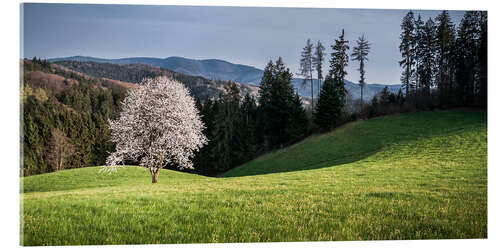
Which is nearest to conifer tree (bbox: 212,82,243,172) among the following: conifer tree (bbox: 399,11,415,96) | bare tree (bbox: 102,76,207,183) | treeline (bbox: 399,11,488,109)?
bare tree (bbox: 102,76,207,183)

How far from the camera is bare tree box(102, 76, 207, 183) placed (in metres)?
11.7

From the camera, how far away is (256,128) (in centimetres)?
3472

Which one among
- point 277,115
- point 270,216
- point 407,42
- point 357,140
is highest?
point 407,42

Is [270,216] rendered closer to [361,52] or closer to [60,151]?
[361,52]

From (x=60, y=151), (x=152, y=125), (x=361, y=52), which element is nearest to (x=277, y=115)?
(x=361, y=52)

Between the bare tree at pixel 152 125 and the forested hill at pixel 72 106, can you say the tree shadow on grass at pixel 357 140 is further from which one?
the forested hill at pixel 72 106

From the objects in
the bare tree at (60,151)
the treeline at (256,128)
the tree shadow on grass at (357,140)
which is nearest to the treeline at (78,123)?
the bare tree at (60,151)

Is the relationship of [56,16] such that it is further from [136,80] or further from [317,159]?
[317,159]

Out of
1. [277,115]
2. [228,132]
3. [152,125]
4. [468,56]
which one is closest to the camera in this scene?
[468,56]

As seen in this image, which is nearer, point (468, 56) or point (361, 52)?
point (468, 56)

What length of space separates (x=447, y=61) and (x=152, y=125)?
49.2 ft

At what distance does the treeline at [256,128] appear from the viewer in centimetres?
3219

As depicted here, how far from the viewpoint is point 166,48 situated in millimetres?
9031

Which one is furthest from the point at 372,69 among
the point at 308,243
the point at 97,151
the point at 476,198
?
the point at 97,151
